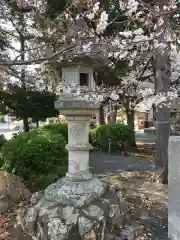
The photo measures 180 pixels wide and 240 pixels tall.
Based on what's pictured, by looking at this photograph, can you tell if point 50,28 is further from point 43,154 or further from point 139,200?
point 139,200

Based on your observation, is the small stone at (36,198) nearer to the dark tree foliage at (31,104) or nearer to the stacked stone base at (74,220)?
the stacked stone base at (74,220)

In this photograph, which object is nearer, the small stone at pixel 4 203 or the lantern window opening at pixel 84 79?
the lantern window opening at pixel 84 79

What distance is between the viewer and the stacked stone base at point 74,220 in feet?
13.7

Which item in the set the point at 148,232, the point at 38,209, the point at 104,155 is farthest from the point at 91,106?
the point at 104,155

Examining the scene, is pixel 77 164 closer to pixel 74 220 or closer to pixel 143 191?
pixel 74 220

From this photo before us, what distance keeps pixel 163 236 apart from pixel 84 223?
1.26 m

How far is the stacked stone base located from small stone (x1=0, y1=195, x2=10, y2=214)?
98 centimetres

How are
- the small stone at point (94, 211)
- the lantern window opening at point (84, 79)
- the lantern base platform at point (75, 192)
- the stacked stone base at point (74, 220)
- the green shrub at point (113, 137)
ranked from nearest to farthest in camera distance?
the stacked stone base at point (74, 220)
the small stone at point (94, 211)
the lantern base platform at point (75, 192)
the lantern window opening at point (84, 79)
the green shrub at point (113, 137)

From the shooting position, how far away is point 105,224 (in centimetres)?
435

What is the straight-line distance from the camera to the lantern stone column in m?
4.70

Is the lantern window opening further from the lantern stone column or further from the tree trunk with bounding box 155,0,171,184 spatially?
the tree trunk with bounding box 155,0,171,184

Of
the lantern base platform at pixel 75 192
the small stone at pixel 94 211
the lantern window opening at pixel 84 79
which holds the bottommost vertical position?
the small stone at pixel 94 211

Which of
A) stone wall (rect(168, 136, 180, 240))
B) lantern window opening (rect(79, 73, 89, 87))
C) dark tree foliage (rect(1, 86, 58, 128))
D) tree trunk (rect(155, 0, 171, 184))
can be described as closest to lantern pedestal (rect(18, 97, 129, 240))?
lantern window opening (rect(79, 73, 89, 87))

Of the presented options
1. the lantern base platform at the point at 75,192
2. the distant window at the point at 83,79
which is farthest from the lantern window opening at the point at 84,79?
the lantern base platform at the point at 75,192
